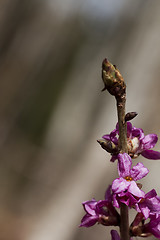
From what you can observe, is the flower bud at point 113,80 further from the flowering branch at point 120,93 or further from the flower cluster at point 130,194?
the flower cluster at point 130,194

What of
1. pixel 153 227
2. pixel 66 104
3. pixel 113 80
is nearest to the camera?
pixel 113 80

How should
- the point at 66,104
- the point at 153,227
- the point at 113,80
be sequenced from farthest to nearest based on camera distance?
1. the point at 66,104
2. the point at 153,227
3. the point at 113,80

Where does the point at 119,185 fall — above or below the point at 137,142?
below

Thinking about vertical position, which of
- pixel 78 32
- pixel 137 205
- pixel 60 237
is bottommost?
pixel 60 237

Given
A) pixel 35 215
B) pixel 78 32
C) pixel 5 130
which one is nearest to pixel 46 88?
pixel 78 32

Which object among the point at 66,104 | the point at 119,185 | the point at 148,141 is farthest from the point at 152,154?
the point at 66,104

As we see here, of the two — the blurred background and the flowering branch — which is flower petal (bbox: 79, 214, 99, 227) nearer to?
the flowering branch

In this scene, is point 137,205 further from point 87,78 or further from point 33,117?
point 33,117

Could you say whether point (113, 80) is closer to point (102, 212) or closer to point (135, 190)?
point (135, 190)
